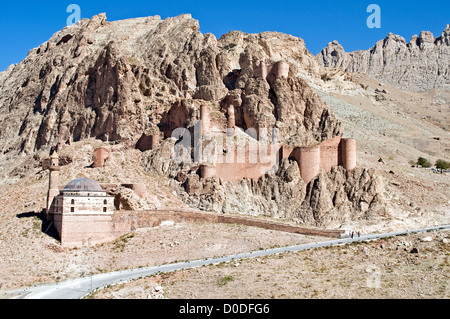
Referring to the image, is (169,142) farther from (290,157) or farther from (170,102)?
(170,102)

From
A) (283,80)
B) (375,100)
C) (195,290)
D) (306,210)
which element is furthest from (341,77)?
(195,290)

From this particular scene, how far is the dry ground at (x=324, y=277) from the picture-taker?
33.4 metres

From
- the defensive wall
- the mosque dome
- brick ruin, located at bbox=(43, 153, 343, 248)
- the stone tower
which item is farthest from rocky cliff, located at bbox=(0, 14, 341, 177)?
the mosque dome

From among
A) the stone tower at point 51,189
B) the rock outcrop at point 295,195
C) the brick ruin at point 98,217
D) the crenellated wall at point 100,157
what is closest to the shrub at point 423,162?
the rock outcrop at point 295,195

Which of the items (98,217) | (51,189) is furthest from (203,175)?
(51,189)

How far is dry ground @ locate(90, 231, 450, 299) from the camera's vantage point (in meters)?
33.4

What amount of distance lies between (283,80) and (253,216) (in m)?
20.9

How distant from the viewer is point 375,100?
136 meters

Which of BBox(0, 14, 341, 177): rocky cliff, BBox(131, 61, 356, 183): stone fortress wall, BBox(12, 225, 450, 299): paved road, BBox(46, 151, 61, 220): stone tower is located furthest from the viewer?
BBox(0, 14, 341, 177): rocky cliff

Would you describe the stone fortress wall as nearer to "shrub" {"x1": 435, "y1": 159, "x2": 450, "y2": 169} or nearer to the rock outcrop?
→ the rock outcrop

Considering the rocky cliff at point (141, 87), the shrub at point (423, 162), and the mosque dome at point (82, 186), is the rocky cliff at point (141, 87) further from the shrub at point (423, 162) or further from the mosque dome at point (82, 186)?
the shrub at point (423, 162)

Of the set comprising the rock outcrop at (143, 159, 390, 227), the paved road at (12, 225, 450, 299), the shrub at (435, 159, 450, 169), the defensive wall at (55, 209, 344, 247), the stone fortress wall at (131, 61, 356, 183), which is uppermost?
the shrub at (435, 159, 450, 169)

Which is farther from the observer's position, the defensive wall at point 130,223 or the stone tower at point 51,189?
the stone tower at point 51,189
